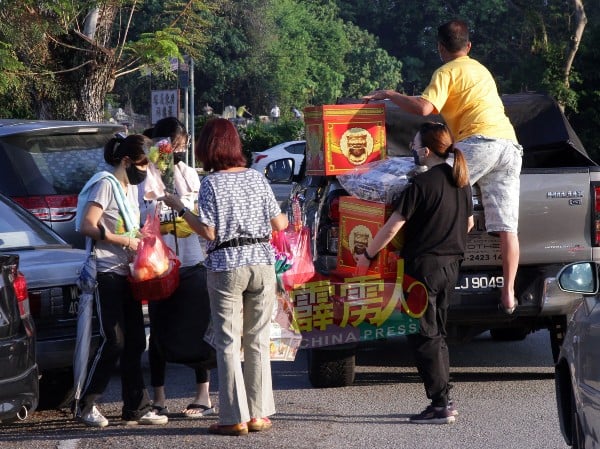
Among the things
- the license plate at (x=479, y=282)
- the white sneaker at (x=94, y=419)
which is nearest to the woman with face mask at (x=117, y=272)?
the white sneaker at (x=94, y=419)

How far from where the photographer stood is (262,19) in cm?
8512

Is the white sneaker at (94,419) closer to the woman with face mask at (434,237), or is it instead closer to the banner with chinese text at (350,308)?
the banner with chinese text at (350,308)

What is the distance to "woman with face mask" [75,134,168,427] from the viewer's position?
6723mm

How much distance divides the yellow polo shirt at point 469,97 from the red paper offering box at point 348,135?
406 millimetres

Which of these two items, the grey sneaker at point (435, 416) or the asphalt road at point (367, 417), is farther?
the grey sneaker at point (435, 416)

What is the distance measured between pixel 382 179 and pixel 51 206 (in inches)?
145

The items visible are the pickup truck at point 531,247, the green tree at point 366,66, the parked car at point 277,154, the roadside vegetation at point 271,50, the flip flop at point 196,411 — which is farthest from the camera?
the green tree at point 366,66

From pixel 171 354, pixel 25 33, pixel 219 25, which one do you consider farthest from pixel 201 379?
pixel 219 25

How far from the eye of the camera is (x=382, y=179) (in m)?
7.19

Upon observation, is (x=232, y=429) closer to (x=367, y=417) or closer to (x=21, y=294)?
(x=367, y=417)

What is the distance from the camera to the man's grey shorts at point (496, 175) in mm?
7414

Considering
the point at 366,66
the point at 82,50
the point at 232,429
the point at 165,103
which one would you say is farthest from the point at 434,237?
the point at 366,66

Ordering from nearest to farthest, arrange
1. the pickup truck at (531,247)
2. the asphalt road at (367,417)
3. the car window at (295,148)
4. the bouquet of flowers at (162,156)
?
1. the asphalt road at (367,417)
2. the bouquet of flowers at (162,156)
3. the pickup truck at (531,247)
4. the car window at (295,148)

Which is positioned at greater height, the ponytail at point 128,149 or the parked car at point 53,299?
the ponytail at point 128,149
